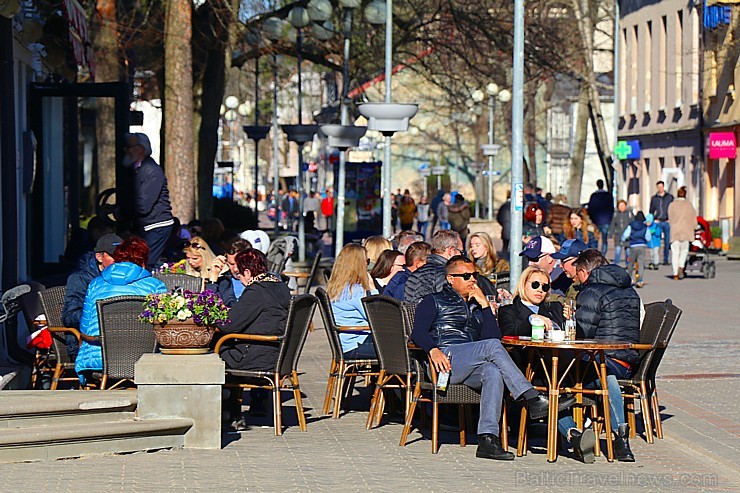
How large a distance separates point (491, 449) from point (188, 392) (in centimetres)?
195

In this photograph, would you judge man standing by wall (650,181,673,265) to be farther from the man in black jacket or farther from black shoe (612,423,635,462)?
black shoe (612,423,635,462)

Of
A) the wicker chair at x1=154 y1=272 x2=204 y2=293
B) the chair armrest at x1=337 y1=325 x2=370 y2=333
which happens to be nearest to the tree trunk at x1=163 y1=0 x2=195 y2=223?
the wicker chair at x1=154 y1=272 x2=204 y2=293

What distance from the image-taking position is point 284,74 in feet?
171

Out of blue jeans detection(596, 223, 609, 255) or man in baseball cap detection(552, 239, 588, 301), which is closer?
man in baseball cap detection(552, 239, 588, 301)

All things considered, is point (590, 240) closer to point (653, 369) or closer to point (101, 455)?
point (653, 369)

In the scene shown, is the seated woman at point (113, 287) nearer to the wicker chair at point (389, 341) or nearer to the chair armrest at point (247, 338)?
the chair armrest at point (247, 338)

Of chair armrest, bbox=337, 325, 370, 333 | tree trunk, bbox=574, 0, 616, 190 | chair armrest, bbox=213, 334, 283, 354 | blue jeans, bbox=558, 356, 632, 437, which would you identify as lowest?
blue jeans, bbox=558, 356, 632, 437

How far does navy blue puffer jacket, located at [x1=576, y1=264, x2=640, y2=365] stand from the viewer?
10.5 metres

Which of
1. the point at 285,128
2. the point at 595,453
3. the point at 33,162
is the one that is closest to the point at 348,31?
the point at 285,128

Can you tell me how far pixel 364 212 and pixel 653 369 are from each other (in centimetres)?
2475

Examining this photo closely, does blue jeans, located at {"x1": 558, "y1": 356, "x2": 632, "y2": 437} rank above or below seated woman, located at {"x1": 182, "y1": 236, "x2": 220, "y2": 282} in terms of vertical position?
below

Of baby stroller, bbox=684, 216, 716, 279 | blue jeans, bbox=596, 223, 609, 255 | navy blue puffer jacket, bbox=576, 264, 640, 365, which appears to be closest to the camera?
navy blue puffer jacket, bbox=576, 264, 640, 365

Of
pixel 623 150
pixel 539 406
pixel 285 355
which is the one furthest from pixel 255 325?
pixel 623 150

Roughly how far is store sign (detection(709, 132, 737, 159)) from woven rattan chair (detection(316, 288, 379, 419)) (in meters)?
30.5
